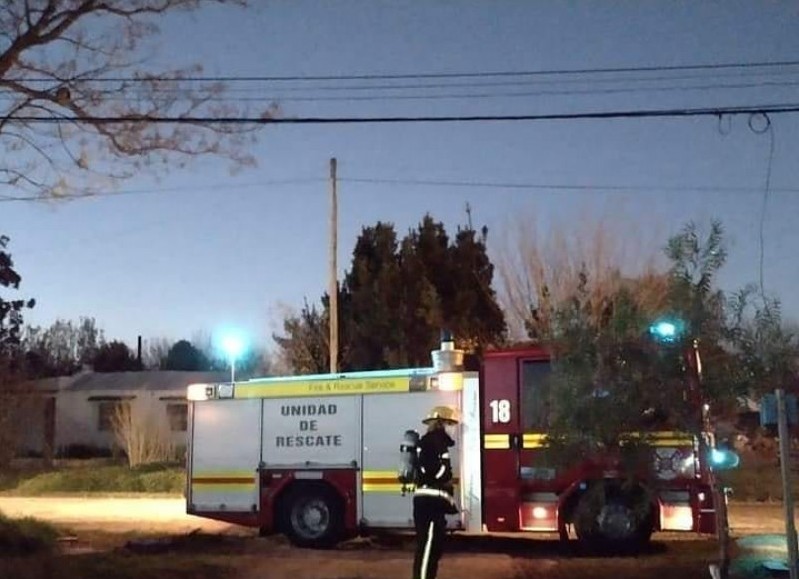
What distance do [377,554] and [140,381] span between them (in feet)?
103

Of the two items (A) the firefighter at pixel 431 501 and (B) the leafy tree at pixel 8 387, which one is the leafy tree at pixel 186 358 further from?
(A) the firefighter at pixel 431 501

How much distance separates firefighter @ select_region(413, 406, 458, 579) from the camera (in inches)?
463

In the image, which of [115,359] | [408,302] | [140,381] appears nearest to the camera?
[408,302]

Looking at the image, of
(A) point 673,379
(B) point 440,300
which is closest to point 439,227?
(B) point 440,300

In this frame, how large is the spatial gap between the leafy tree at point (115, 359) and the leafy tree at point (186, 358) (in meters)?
2.19

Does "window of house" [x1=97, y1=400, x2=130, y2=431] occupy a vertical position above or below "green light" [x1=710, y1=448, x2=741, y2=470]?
above

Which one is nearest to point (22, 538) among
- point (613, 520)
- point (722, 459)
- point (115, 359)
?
point (613, 520)

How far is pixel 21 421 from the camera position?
37531 millimetres

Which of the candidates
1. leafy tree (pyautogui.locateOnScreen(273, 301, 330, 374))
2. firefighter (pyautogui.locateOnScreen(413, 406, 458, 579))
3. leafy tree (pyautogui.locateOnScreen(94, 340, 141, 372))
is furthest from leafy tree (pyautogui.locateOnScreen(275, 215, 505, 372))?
leafy tree (pyautogui.locateOnScreen(94, 340, 141, 372))

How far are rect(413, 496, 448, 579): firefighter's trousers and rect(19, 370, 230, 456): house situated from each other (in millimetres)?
31206

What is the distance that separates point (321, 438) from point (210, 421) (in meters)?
1.74

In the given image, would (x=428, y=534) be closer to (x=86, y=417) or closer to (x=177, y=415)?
(x=177, y=415)

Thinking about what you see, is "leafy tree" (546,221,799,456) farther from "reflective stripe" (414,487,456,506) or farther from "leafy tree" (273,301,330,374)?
"leafy tree" (273,301,330,374)

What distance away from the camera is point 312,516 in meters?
15.8
